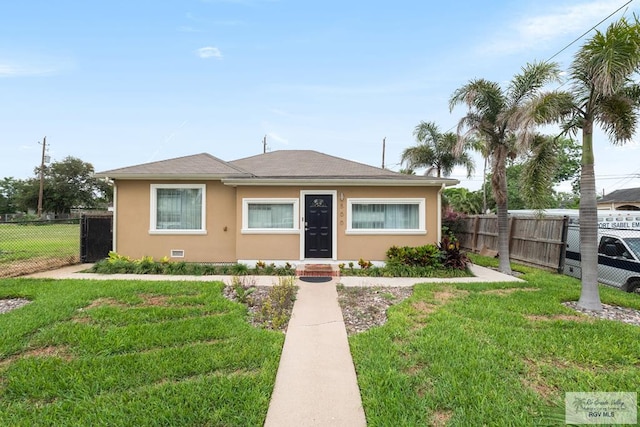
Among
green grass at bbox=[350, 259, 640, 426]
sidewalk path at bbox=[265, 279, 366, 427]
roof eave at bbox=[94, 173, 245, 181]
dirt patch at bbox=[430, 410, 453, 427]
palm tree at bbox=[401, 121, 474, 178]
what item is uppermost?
palm tree at bbox=[401, 121, 474, 178]

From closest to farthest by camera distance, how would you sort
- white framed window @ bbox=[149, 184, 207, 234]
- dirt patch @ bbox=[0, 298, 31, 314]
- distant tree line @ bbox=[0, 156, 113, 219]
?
dirt patch @ bbox=[0, 298, 31, 314] < white framed window @ bbox=[149, 184, 207, 234] < distant tree line @ bbox=[0, 156, 113, 219]

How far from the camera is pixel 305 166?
33.8 ft

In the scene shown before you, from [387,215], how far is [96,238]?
9.47 metres

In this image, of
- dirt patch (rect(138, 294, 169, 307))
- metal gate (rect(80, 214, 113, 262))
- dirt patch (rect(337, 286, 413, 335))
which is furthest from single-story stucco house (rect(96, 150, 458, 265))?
dirt patch (rect(138, 294, 169, 307))

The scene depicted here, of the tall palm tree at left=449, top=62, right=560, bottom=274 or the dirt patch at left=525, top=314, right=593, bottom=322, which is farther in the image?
the tall palm tree at left=449, top=62, right=560, bottom=274

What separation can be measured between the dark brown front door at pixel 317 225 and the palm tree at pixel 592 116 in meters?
5.76

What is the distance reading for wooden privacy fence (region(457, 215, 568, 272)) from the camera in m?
8.87

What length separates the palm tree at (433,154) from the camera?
1584 cm

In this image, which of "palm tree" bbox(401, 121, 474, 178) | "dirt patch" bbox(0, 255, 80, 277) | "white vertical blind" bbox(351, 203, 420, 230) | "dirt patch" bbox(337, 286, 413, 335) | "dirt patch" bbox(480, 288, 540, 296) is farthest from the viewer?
"palm tree" bbox(401, 121, 474, 178)

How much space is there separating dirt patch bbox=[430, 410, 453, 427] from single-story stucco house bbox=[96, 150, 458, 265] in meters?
6.19

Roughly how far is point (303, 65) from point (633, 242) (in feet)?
42.2

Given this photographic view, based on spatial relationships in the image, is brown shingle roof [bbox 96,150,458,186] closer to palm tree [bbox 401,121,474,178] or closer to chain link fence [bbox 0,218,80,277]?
chain link fence [bbox 0,218,80,277]
